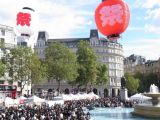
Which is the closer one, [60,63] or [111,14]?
[111,14]

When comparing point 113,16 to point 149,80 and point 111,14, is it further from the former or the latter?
point 149,80

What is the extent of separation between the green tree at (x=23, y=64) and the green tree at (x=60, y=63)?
30.7 feet

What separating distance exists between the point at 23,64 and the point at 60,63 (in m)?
11.7

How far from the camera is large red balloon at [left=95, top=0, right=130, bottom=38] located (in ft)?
75.5

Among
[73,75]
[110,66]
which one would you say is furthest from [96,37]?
[73,75]

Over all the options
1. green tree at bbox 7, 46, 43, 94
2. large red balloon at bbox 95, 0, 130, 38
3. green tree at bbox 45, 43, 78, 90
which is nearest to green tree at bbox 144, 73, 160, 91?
green tree at bbox 45, 43, 78, 90

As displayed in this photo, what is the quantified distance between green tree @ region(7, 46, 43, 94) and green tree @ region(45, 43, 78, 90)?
30.7 ft

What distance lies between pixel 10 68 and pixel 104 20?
49853mm

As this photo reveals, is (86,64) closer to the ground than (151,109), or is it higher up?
higher up

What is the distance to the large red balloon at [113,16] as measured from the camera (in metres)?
23.0

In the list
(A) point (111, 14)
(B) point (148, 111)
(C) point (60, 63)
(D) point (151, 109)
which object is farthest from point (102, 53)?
(A) point (111, 14)

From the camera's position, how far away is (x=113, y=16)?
23234 mm

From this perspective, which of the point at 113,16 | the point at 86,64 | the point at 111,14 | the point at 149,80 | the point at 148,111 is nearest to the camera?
the point at 111,14

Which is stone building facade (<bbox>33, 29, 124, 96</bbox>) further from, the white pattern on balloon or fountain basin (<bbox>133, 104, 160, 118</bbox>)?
the white pattern on balloon
